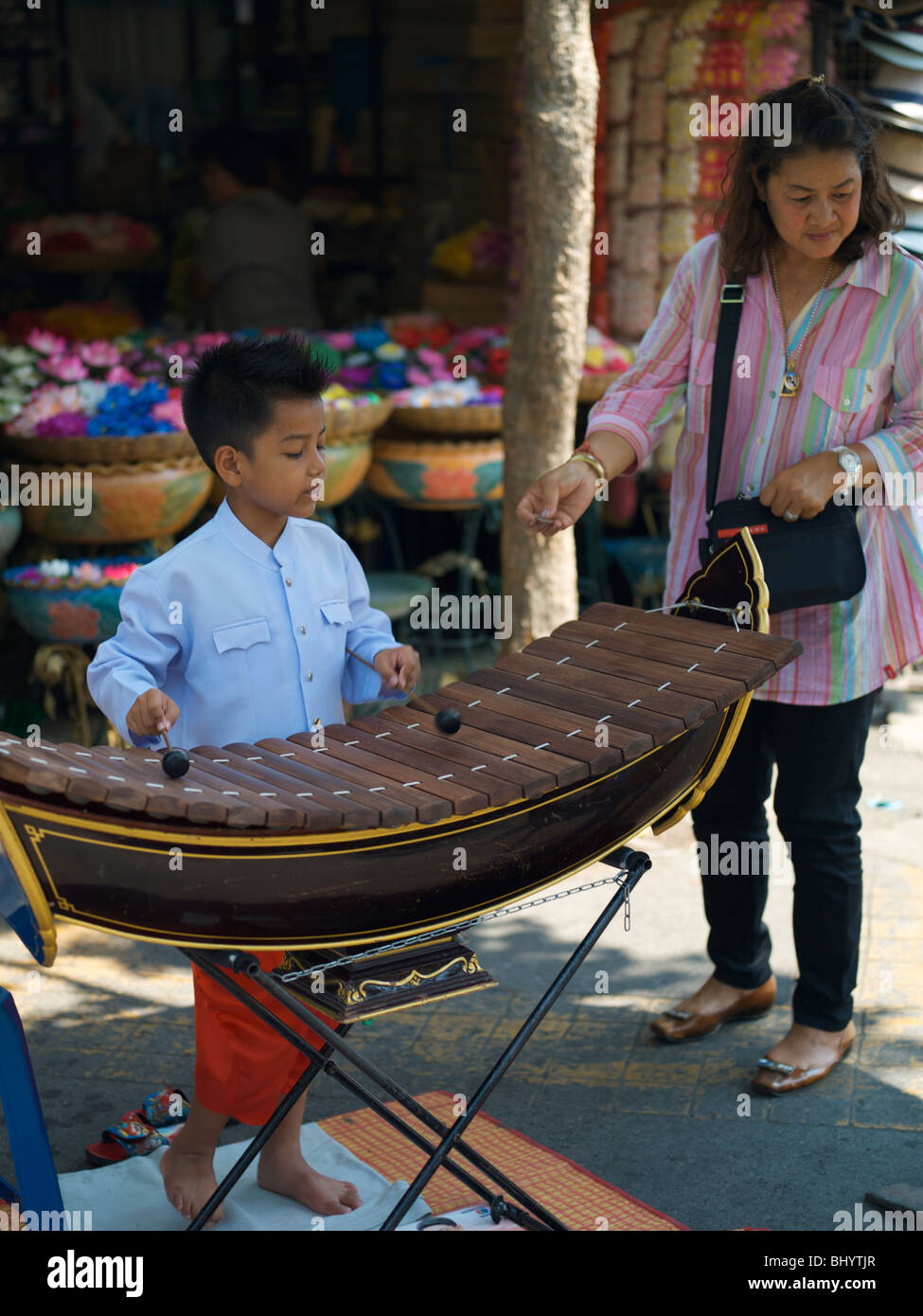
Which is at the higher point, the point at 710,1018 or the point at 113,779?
the point at 113,779

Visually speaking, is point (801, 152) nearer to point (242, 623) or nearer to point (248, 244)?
point (242, 623)

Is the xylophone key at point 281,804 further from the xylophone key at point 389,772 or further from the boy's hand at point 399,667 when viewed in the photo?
the boy's hand at point 399,667

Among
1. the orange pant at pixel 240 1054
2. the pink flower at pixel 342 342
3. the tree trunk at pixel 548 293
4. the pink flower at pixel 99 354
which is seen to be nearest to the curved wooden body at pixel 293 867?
the orange pant at pixel 240 1054

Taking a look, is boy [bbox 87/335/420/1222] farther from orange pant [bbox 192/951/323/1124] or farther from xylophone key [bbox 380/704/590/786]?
xylophone key [bbox 380/704/590/786]

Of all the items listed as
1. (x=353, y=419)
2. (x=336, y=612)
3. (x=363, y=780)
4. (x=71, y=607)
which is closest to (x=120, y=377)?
(x=353, y=419)

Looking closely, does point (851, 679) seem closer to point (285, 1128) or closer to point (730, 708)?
point (730, 708)

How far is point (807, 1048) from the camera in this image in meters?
3.36

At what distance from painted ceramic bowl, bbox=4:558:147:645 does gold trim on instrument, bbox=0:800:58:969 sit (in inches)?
120

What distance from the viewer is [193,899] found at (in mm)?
2227

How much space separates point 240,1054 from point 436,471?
3569 millimetres

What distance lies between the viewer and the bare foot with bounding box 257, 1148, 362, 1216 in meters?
2.85

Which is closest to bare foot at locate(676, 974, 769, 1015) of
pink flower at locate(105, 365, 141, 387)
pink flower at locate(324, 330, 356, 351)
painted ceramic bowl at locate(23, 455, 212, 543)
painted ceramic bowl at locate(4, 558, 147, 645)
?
painted ceramic bowl at locate(4, 558, 147, 645)

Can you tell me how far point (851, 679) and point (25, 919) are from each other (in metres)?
1.75

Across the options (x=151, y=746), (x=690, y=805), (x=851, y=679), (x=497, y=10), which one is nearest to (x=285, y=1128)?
(x=151, y=746)
